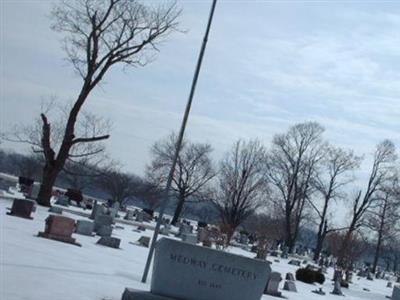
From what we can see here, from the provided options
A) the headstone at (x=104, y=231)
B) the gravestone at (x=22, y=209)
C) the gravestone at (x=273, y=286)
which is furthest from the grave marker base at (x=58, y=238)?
the gravestone at (x=273, y=286)

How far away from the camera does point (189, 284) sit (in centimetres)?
988

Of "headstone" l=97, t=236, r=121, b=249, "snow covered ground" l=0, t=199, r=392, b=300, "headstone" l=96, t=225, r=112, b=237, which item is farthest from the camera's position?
"headstone" l=96, t=225, r=112, b=237

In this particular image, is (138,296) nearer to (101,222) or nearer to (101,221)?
(101,222)

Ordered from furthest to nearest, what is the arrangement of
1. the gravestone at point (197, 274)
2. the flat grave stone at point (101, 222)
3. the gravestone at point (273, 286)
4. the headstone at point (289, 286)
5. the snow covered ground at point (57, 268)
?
1. the flat grave stone at point (101, 222)
2. the headstone at point (289, 286)
3. the gravestone at point (273, 286)
4. the gravestone at point (197, 274)
5. the snow covered ground at point (57, 268)

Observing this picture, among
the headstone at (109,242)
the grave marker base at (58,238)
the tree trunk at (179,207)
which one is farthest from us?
the tree trunk at (179,207)

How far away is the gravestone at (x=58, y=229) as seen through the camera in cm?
1694

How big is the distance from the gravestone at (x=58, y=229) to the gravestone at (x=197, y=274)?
763 cm

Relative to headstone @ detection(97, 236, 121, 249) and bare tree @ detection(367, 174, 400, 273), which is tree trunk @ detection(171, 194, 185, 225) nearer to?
bare tree @ detection(367, 174, 400, 273)

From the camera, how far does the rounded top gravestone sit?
32.3 feet

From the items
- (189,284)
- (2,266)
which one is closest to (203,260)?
(189,284)

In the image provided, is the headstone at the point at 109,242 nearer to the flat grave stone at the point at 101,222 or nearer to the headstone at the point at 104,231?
the headstone at the point at 104,231

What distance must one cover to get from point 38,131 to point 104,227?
30.4 meters

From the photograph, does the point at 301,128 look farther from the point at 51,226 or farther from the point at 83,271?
the point at 83,271

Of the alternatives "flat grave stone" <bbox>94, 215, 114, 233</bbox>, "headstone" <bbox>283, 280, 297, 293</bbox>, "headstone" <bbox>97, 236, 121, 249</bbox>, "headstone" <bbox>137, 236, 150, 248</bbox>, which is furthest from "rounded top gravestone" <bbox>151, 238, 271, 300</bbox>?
"headstone" <bbox>137, 236, 150, 248</bbox>
